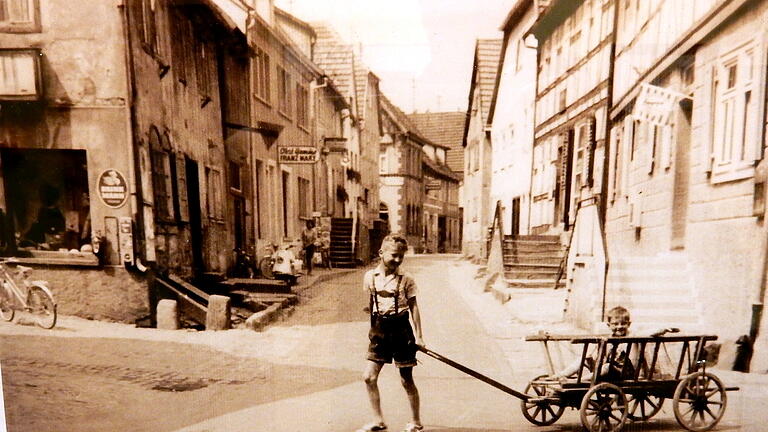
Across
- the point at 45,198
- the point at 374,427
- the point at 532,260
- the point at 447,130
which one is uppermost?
the point at 447,130

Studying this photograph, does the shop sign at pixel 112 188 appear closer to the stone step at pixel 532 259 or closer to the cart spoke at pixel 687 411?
the stone step at pixel 532 259

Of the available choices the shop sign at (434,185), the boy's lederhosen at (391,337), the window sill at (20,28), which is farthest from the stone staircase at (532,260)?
the window sill at (20,28)

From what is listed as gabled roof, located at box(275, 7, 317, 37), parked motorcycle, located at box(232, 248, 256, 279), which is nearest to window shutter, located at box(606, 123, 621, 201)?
gabled roof, located at box(275, 7, 317, 37)

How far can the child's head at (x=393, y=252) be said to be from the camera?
192 centimetres

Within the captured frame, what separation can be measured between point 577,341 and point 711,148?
3.44 ft

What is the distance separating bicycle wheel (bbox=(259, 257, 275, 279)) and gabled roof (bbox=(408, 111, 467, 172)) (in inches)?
44.7

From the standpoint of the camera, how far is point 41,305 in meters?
2.16

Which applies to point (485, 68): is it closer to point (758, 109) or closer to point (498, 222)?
point (498, 222)

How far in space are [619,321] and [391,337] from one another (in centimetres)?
105

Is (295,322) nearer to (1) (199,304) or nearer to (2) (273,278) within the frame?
(2) (273,278)

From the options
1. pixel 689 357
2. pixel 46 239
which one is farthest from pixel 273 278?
pixel 689 357

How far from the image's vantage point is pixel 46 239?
2.13 metres

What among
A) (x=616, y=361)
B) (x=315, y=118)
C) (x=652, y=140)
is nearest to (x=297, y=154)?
(x=315, y=118)

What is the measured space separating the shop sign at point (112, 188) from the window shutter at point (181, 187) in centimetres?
29
